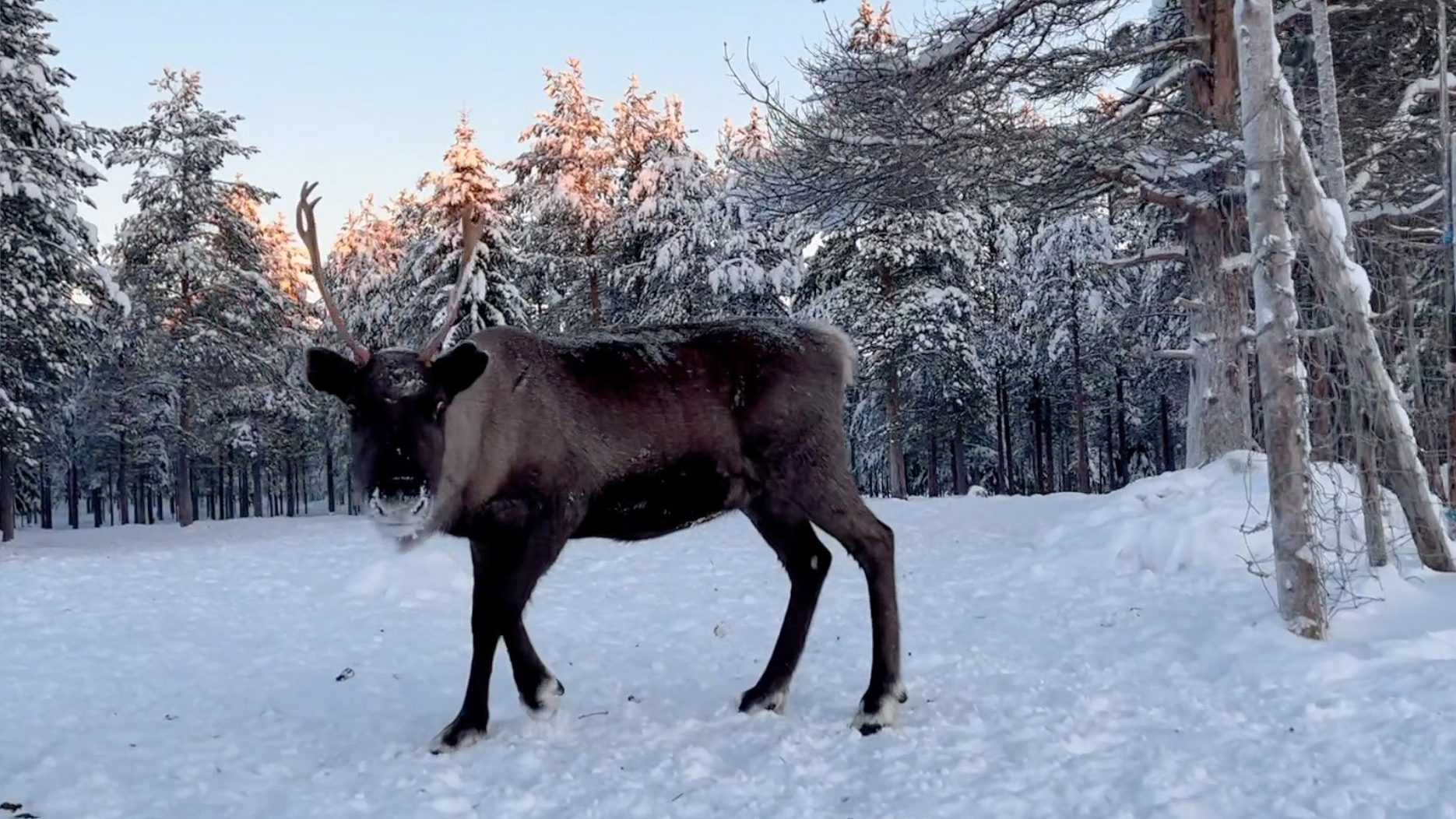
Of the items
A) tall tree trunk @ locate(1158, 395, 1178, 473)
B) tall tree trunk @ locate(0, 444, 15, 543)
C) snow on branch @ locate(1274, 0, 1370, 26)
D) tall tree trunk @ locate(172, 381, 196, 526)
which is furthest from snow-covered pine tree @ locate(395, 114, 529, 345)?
tall tree trunk @ locate(1158, 395, 1178, 473)

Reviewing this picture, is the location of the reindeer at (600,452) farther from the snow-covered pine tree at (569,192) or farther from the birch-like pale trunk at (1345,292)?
the snow-covered pine tree at (569,192)

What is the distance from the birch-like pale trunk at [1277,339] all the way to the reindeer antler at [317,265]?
453 cm

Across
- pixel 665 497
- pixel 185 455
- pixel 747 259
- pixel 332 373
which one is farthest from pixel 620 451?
pixel 185 455

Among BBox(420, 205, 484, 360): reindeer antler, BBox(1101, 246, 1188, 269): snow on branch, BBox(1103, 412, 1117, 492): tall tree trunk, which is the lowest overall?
BBox(1103, 412, 1117, 492): tall tree trunk

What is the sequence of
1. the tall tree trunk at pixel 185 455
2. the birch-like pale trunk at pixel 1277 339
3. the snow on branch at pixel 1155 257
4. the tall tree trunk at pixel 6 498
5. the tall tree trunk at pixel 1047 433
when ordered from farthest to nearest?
1. the tall tree trunk at pixel 1047 433
2. the tall tree trunk at pixel 185 455
3. the tall tree trunk at pixel 6 498
4. the snow on branch at pixel 1155 257
5. the birch-like pale trunk at pixel 1277 339

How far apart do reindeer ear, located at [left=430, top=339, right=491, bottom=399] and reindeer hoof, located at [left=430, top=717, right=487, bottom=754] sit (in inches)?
56.0

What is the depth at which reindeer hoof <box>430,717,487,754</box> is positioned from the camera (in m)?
4.17

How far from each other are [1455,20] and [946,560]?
293 inches

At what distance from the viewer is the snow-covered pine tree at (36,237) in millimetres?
16500

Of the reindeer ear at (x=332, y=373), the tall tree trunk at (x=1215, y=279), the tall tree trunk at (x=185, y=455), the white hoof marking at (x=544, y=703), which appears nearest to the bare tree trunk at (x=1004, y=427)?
the tall tree trunk at (x=1215, y=279)

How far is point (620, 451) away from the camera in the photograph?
186 inches

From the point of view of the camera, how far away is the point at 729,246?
23.7m

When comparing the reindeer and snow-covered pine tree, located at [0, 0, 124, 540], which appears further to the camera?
snow-covered pine tree, located at [0, 0, 124, 540]

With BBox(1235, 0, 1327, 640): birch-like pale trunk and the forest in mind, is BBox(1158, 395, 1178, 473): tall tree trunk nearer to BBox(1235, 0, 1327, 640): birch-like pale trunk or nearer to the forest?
the forest
